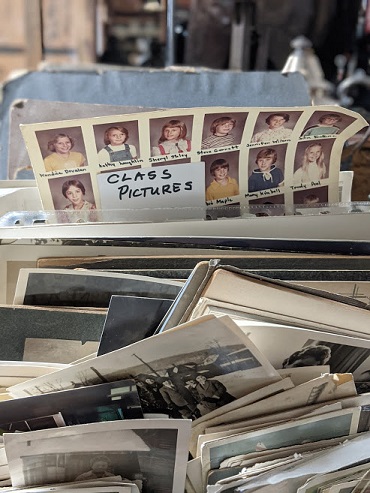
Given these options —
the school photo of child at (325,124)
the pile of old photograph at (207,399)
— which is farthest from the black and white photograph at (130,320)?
the school photo of child at (325,124)

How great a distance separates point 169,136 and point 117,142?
1.9 inches

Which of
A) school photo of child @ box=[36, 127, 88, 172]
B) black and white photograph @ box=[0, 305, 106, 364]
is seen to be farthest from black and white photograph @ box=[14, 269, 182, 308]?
school photo of child @ box=[36, 127, 88, 172]

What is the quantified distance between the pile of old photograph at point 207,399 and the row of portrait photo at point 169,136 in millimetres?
163

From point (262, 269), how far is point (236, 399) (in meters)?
0.11

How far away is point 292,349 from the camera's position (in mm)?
431

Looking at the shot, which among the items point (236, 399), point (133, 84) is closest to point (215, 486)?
point (236, 399)

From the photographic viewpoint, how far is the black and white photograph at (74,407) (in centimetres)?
40

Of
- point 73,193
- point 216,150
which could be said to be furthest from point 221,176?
point 73,193

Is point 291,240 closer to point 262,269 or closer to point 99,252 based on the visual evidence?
→ point 262,269

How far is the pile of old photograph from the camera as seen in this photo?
1.30 ft

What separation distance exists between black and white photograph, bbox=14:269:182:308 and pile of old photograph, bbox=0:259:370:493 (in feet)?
0.09

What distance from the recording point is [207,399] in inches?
17.6

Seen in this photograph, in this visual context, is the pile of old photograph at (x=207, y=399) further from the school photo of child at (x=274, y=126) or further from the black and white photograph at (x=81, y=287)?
the school photo of child at (x=274, y=126)

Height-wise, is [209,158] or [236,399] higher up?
[209,158]
